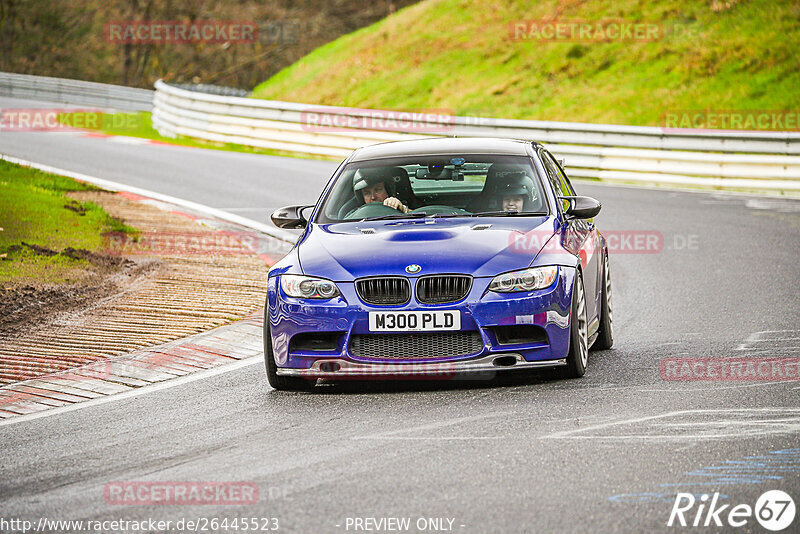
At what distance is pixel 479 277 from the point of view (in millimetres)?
7316

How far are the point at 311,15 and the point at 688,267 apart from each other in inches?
1910

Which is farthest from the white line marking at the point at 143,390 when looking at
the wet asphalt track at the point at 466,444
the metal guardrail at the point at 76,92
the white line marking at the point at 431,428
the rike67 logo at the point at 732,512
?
the metal guardrail at the point at 76,92

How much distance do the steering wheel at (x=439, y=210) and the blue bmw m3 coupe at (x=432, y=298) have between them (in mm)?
104

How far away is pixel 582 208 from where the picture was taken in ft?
27.6

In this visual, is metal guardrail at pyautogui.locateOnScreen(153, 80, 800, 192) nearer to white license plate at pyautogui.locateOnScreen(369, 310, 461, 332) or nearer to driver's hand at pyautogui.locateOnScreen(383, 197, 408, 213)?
driver's hand at pyautogui.locateOnScreen(383, 197, 408, 213)

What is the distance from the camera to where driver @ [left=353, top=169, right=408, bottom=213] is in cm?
873

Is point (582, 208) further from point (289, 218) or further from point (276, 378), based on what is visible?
point (276, 378)

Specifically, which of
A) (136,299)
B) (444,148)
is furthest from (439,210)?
(136,299)

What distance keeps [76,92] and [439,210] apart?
33942 millimetres

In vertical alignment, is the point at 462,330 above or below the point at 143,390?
above

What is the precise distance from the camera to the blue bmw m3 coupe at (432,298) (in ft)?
23.8

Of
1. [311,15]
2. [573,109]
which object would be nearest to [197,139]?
[573,109]

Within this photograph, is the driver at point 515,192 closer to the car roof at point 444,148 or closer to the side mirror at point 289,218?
the car roof at point 444,148

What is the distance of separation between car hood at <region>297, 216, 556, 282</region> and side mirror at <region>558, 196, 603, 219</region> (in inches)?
10.2
